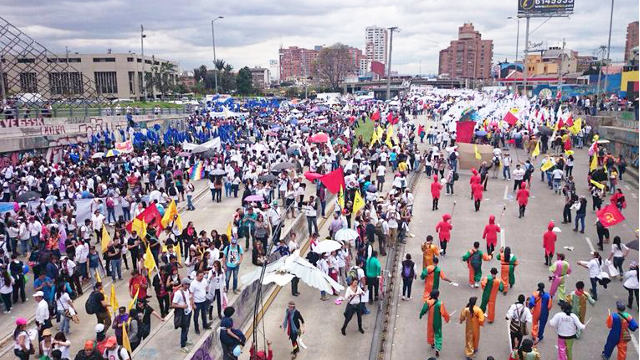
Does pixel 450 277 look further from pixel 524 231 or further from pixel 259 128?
pixel 259 128

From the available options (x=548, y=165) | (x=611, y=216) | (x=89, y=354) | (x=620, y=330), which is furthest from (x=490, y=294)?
(x=548, y=165)

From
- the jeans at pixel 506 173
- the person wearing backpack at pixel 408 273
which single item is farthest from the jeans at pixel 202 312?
the jeans at pixel 506 173

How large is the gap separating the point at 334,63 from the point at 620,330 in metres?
117

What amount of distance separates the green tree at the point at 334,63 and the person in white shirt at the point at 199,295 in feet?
370

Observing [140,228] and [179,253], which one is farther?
[179,253]

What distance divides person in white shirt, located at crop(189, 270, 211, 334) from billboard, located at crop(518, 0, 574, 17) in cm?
6121

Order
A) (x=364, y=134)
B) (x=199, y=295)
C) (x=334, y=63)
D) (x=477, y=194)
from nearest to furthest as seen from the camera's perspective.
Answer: (x=199, y=295)
(x=477, y=194)
(x=364, y=134)
(x=334, y=63)

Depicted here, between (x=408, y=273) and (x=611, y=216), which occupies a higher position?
(x=611, y=216)

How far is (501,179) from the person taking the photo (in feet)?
81.8

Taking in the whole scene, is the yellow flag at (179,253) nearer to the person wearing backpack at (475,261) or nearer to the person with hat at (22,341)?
the person with hat at (22,341)

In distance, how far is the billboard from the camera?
61969 millimetres

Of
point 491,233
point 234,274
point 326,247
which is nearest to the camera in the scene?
point 326,247

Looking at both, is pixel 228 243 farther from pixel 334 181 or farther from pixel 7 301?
pixel 7 301

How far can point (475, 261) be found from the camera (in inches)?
476
